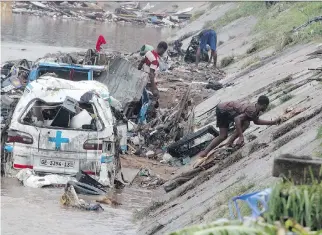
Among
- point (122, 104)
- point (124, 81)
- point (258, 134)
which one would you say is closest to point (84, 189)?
point (258, 134)

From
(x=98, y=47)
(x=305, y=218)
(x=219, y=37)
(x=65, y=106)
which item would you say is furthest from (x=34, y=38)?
(x=305, y=218)

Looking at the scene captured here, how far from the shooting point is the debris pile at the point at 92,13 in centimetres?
7412

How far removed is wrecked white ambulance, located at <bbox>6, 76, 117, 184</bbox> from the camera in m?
13.4

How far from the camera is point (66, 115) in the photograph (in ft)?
45.8

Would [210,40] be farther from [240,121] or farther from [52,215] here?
[52,215]

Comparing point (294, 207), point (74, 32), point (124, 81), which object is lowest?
→ point (74, 32)

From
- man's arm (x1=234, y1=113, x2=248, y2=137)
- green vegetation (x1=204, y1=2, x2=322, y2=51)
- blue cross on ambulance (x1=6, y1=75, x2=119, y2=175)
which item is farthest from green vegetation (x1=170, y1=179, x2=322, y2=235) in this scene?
green vegetation (x1=204, y1=2, x2=322, y2=51)

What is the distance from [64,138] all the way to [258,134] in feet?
10.3

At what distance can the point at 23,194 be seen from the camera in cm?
1302

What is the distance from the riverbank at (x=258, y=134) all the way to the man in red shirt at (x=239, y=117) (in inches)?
9.1

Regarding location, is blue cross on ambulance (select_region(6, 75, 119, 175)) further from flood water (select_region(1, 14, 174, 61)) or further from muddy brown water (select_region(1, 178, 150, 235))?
flood water (select_region(1, 14, 174, 61))

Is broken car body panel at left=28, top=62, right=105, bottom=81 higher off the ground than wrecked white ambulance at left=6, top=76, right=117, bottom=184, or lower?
lower

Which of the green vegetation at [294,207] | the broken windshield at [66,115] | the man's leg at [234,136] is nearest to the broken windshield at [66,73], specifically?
the broken windshield at [66,115]

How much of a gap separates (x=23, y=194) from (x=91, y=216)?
1417 millimetres
